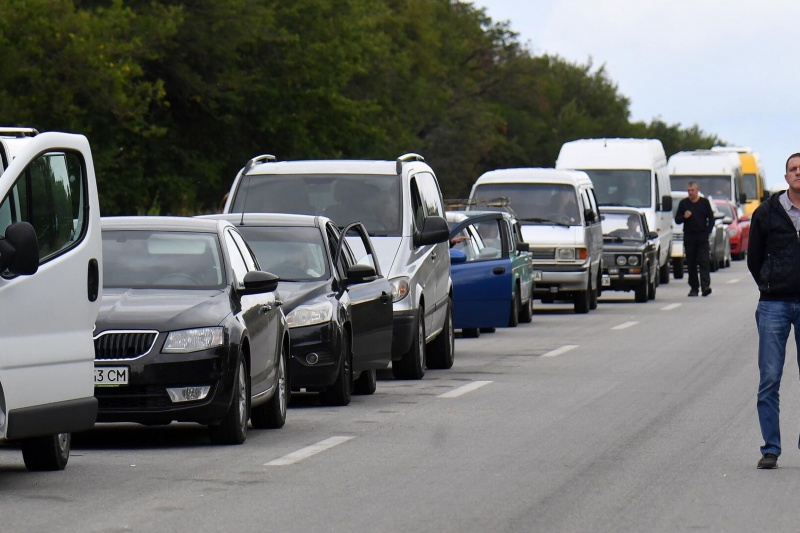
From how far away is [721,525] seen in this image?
820 cm

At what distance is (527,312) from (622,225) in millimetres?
7556

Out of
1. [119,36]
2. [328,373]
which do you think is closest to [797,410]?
[328,373]

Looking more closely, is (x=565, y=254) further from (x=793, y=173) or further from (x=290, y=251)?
(x=793, y=173)

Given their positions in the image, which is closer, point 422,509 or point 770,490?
point 422,509

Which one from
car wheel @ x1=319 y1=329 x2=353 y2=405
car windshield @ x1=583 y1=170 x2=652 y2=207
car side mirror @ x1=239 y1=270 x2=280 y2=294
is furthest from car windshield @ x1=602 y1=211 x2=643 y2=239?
car side mirror @ x1=239 y1=270 x2=280 y2=294

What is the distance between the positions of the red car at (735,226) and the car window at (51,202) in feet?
137

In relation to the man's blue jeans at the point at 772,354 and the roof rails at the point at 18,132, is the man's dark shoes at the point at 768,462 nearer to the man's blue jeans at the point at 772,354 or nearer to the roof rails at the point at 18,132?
the man's blue jeans at the point at 772,354

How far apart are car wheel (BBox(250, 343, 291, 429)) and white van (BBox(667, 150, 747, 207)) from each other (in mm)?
43731

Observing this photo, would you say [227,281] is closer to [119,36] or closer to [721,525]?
[721,525]

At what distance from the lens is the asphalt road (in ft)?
27.6

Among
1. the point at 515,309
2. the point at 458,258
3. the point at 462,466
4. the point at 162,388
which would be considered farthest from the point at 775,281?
the point at 515,309

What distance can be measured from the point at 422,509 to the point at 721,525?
1.38 m

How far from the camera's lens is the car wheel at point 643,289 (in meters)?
32.0

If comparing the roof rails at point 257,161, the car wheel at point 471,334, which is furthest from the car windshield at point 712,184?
the roof rails at point 257,161
